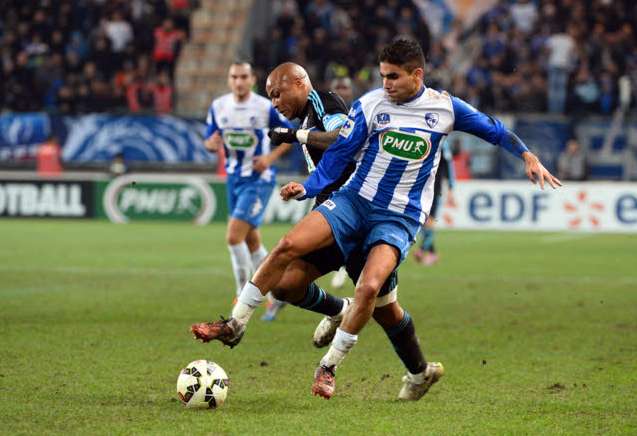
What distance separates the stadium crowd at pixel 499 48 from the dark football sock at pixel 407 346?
16.2 m

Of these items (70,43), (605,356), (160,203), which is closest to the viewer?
(605,356)

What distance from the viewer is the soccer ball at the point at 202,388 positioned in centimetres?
629

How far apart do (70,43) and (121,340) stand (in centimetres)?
1993

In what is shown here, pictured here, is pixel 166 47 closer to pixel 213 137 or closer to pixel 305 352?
pixel 213 137

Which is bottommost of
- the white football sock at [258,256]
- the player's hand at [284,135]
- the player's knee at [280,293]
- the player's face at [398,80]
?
the white football sock at [258,256]

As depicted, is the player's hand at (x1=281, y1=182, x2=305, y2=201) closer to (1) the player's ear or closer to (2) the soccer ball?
(1) the player's ear

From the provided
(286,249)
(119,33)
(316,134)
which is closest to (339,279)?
(316,134)

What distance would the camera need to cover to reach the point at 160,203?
23.0 metres

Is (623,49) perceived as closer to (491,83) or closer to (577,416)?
(491,83)

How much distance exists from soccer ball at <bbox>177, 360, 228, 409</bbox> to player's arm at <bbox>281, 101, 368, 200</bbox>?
1.12 metres

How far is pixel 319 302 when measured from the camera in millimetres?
7418

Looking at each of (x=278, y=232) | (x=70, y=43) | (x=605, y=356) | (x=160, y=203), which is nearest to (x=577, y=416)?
(x=605, y=356)

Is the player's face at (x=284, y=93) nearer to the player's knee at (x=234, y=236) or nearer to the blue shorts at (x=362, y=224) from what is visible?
the blue shorts at (x=362, y=224)

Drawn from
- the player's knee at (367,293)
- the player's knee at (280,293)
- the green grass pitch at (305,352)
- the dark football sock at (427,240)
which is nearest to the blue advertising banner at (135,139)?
the green grass pitch at (305,352)
